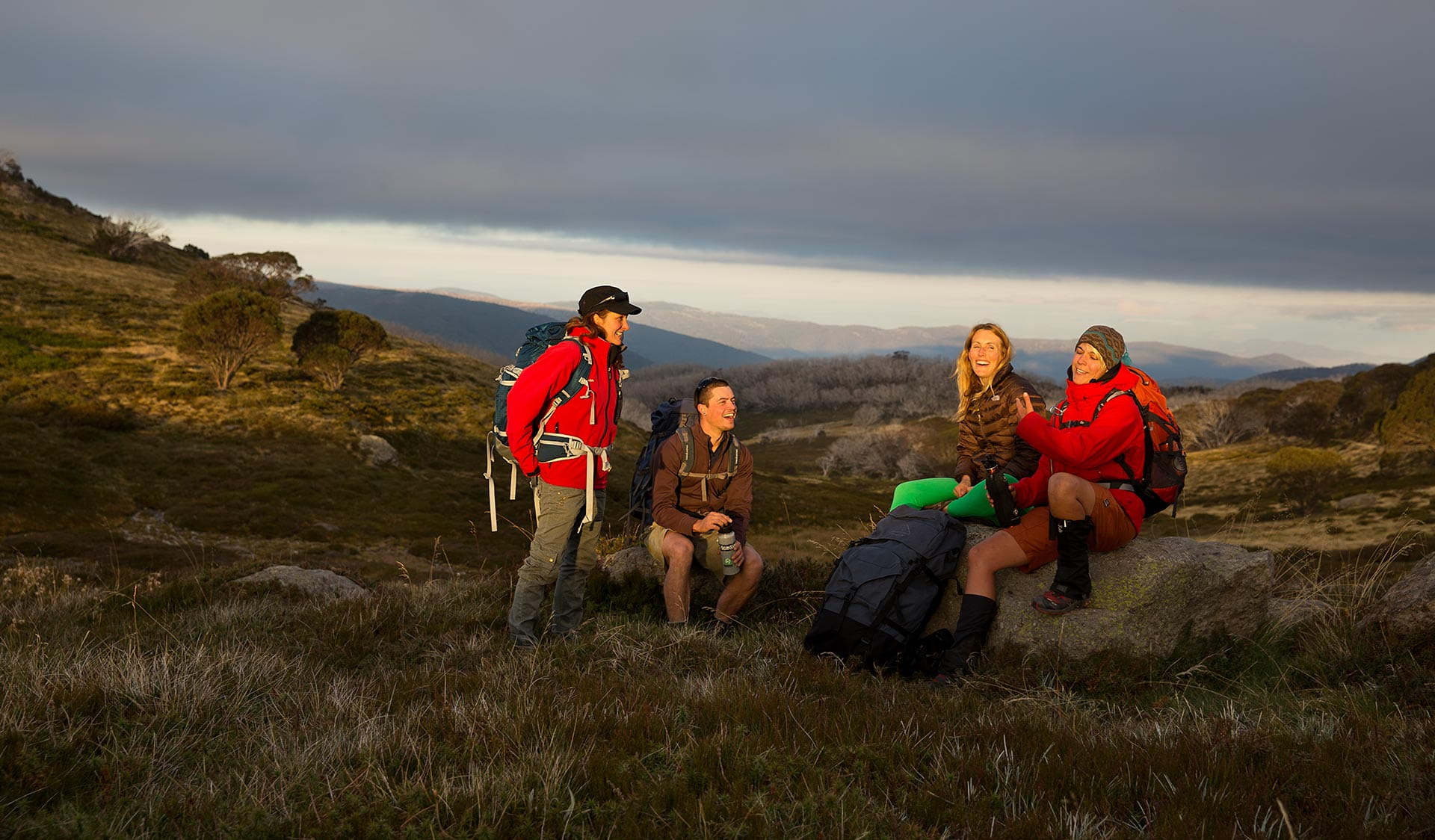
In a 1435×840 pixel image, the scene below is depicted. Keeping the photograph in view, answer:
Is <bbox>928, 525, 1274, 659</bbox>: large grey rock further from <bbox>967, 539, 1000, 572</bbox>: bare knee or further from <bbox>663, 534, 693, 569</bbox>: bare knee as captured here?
<bbox>663, 534, 693, 569</bbox>: bare knee

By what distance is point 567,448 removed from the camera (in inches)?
220

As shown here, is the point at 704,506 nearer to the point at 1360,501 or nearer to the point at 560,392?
the point at 560,392

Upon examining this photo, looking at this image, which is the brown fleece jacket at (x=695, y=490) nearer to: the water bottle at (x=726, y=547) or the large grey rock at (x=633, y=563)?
the water bottle at (x=726, y=547)

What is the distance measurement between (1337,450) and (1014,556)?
64.1 meters

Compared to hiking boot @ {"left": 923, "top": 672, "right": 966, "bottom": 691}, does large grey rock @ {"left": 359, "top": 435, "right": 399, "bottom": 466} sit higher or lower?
lower

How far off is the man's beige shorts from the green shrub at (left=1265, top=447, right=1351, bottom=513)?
4685 centimetres

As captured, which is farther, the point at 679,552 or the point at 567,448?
the point at 679,552

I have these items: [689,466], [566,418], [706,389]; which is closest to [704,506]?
[689,466]

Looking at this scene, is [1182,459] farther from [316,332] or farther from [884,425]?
[884,425]

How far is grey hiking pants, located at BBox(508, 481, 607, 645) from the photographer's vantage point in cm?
573

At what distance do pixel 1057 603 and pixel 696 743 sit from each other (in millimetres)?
2902

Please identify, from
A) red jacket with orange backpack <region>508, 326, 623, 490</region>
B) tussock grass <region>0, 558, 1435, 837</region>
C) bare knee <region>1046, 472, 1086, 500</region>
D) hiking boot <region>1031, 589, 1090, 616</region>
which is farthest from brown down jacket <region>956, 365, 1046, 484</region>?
red jacket with orange backpack <region>508, 326, 623, 490</region>

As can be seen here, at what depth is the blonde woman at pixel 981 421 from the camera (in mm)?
5754

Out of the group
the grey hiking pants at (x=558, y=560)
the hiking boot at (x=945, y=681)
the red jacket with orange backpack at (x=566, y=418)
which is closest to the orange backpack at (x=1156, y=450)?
the hiking boot at (x=945, y=681)
